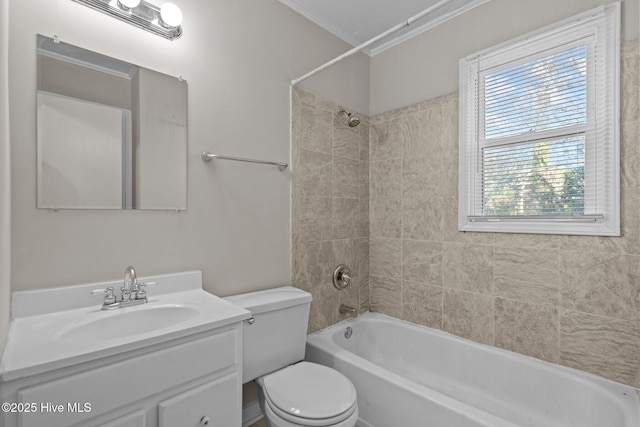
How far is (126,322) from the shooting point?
1247 mm

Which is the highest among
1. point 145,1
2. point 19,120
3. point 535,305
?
point 145,1

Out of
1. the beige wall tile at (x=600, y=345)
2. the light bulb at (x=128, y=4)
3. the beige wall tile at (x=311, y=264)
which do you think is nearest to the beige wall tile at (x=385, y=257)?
the beige wall tile at (x=311, y=264)

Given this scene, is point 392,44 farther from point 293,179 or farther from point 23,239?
point 23,239

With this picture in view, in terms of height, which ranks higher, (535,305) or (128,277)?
(128,277)

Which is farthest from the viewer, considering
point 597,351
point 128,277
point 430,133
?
point 430,133

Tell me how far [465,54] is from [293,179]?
4.54 ft

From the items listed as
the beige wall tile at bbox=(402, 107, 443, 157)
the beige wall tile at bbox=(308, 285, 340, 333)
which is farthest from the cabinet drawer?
the beige wall tile at bbox=(402, 107, 443, 157)

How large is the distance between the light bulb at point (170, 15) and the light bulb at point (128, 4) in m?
0.10

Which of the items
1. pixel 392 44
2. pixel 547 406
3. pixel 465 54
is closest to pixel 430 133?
pixel 465 54

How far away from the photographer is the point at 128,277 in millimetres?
1327

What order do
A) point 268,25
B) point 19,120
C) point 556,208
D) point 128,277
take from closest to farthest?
point 19,120
point 128,277
point 556,208
point 268,25

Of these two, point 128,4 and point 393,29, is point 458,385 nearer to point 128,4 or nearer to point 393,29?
point 393,29

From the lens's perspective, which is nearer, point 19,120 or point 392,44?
point 19,120

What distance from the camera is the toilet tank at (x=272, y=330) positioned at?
153 centimetres
